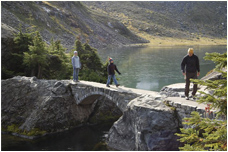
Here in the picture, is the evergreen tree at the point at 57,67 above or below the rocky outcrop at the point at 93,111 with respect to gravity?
above

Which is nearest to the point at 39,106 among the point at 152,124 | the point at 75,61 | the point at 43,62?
the point at 75,61

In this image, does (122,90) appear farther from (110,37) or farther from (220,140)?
(110,37)

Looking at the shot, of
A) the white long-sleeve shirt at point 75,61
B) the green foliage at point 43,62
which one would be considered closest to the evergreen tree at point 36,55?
the green foliage at point 43,62

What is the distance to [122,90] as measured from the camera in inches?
864

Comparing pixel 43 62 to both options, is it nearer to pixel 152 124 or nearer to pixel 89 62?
pixel 89 62

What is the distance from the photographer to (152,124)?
57.1 feet

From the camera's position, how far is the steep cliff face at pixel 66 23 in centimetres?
8875

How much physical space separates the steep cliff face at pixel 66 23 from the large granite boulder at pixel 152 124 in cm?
6036

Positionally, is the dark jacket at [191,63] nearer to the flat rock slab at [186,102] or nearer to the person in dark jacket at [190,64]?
the person in dark jacket at [190,64]

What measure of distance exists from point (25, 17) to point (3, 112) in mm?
74149

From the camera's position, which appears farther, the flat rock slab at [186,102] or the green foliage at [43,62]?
the green foliage at [43,62]

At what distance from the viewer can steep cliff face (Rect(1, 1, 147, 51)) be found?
3494 inches

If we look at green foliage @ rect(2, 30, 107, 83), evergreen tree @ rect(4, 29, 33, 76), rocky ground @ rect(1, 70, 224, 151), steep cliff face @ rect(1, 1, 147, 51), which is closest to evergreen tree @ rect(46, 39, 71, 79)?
green foliage @ rect(2, 30, 107, 83)

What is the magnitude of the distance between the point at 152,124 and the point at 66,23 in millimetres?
104780
